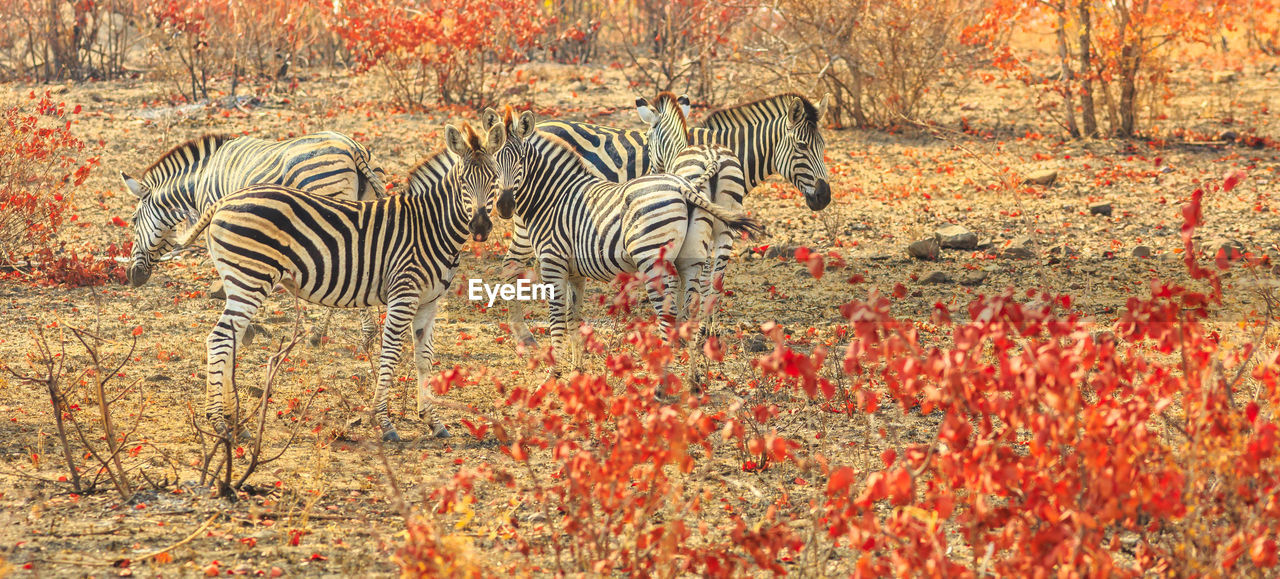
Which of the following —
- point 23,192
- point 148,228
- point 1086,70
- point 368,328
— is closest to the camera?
point 368,328

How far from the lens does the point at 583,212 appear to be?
8.17 meters

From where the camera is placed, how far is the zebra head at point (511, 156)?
7.82 m

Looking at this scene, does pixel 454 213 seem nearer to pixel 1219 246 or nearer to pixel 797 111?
pixel 797 111

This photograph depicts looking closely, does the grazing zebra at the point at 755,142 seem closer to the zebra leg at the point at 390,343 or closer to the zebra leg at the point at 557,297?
the zebra leg at the point at 557,297

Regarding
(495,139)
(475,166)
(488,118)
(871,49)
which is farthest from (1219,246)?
(475,166)

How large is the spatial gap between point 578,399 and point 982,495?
1.50 metres

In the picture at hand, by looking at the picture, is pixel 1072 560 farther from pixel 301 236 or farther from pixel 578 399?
pixel 301 236

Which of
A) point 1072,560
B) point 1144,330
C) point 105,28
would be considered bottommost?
point 1072,560

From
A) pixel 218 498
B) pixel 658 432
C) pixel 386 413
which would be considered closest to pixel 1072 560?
pixel 658 432

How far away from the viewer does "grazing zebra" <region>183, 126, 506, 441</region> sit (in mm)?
6957

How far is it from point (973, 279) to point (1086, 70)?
19.7ft

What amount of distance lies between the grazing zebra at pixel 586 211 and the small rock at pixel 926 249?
3.60 m

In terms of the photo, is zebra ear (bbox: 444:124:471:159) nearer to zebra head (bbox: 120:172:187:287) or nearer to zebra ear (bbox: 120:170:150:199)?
zebra head (bbox: 120:172:187:287)

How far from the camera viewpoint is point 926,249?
11508mm
